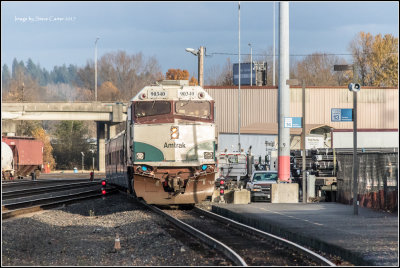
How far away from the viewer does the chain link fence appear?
21859 mm

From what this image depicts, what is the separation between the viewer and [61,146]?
103m

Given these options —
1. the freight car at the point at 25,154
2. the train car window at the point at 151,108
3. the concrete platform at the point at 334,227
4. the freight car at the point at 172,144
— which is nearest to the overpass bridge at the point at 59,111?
the freight car at the point at 25,154

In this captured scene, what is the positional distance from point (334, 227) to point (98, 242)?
6280 mm

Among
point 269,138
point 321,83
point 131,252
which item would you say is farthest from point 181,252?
point 321,83

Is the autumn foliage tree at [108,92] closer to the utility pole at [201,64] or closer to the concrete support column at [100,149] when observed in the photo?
the concrete support column at [100,149]

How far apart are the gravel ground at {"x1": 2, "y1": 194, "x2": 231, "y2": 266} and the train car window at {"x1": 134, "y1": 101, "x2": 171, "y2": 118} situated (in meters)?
3.69

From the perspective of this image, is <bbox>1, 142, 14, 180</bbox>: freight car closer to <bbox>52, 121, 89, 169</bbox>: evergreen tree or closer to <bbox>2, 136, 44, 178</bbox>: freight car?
<bbox>2, 136, 44, 178</bbox>: freight car

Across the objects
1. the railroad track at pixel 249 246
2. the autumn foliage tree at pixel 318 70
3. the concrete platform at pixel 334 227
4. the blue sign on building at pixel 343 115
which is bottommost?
the railroad track at pixel 249 246

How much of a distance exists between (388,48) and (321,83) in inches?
1014

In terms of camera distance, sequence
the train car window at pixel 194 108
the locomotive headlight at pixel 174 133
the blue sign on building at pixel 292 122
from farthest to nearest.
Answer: the blue sign on building at pixel 292 122 < the train car window at pixel 194 108 < the locomotive headlight at pixel 174 133

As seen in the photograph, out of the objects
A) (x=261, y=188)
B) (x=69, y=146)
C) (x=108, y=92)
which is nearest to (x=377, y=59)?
(x=69, y=146)

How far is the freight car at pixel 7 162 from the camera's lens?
50.4 metres

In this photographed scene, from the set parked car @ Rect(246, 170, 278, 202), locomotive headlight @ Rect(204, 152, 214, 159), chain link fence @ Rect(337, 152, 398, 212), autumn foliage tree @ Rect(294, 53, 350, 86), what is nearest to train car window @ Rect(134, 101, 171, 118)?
locomotive headlight @ Rect(204, 152, 214, 159)

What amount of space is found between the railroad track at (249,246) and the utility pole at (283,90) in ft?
27.1
